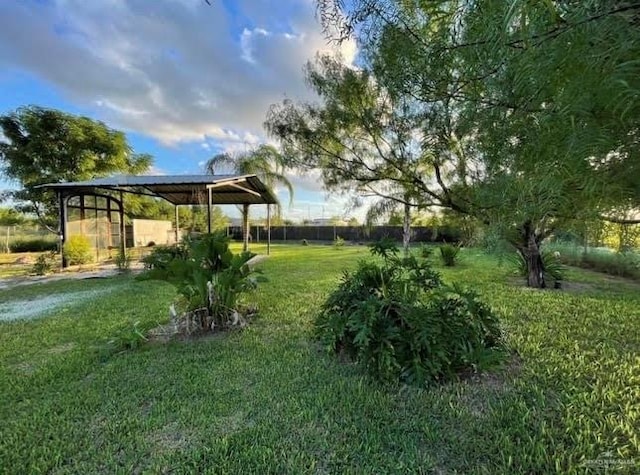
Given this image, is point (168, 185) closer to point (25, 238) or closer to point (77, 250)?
point (77, 250)

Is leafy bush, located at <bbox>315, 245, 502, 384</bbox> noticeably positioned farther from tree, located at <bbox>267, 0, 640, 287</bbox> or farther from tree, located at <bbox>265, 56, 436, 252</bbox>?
tree, located at <bbox>265, 56, 436, 252</bbox>

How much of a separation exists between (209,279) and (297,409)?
7.00 ft

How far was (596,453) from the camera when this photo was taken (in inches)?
70.0

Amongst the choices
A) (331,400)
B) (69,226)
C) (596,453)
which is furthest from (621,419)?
(69,226)

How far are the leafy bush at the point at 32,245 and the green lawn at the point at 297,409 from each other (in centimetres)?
1603

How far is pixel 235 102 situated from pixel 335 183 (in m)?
5.80

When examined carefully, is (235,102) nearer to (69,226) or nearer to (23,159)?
(69,226)

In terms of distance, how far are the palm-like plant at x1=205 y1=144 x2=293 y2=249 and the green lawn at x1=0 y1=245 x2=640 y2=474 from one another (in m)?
12.4

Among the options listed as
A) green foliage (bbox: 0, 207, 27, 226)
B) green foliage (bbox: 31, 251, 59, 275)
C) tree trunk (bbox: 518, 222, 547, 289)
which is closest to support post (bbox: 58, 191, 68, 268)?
green foliage (bbox: 31, 251, 59, 275)

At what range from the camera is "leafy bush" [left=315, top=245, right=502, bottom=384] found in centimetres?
262

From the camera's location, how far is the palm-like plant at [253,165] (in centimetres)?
1581

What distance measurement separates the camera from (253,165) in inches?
626

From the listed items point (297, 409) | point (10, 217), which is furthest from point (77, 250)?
point (297, 409)

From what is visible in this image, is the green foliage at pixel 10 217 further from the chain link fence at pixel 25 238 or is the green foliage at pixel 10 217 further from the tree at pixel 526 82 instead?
the tree at pixel 526 82
